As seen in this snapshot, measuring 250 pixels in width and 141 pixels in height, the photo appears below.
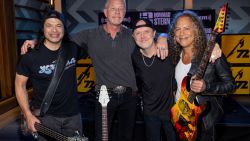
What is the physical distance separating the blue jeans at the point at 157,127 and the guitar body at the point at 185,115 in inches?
11.9

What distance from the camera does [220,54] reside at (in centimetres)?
194

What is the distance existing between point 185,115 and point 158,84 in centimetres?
45

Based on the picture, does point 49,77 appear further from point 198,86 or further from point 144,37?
point 198,86

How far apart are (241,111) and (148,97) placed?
11.9 feet

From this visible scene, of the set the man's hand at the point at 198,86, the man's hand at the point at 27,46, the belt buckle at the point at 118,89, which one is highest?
the man's hand at the point at 27,46

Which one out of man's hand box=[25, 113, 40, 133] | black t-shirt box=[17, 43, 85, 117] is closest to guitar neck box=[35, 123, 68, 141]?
man's hand box=[25, 113, 40, 133]

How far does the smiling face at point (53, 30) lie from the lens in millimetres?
2277

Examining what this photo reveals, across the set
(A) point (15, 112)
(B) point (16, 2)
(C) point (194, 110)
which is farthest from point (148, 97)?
(B) point (16, 2)

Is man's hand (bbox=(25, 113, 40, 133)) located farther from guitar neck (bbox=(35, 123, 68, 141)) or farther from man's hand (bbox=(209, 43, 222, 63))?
man's hand (bbox=(209, 43, 222, 63))

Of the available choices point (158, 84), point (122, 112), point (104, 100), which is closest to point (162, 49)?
point (158, 84)

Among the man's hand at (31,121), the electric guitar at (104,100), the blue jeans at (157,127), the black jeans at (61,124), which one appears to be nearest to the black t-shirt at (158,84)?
the blue jeans at (157,127)

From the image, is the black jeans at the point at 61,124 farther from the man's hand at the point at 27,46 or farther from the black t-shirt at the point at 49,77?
the man's hand at the point at 27,46

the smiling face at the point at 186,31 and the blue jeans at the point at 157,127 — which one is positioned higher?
the smiling face at the point at 186,31

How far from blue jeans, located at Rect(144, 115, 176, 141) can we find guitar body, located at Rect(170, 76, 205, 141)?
301 mm
